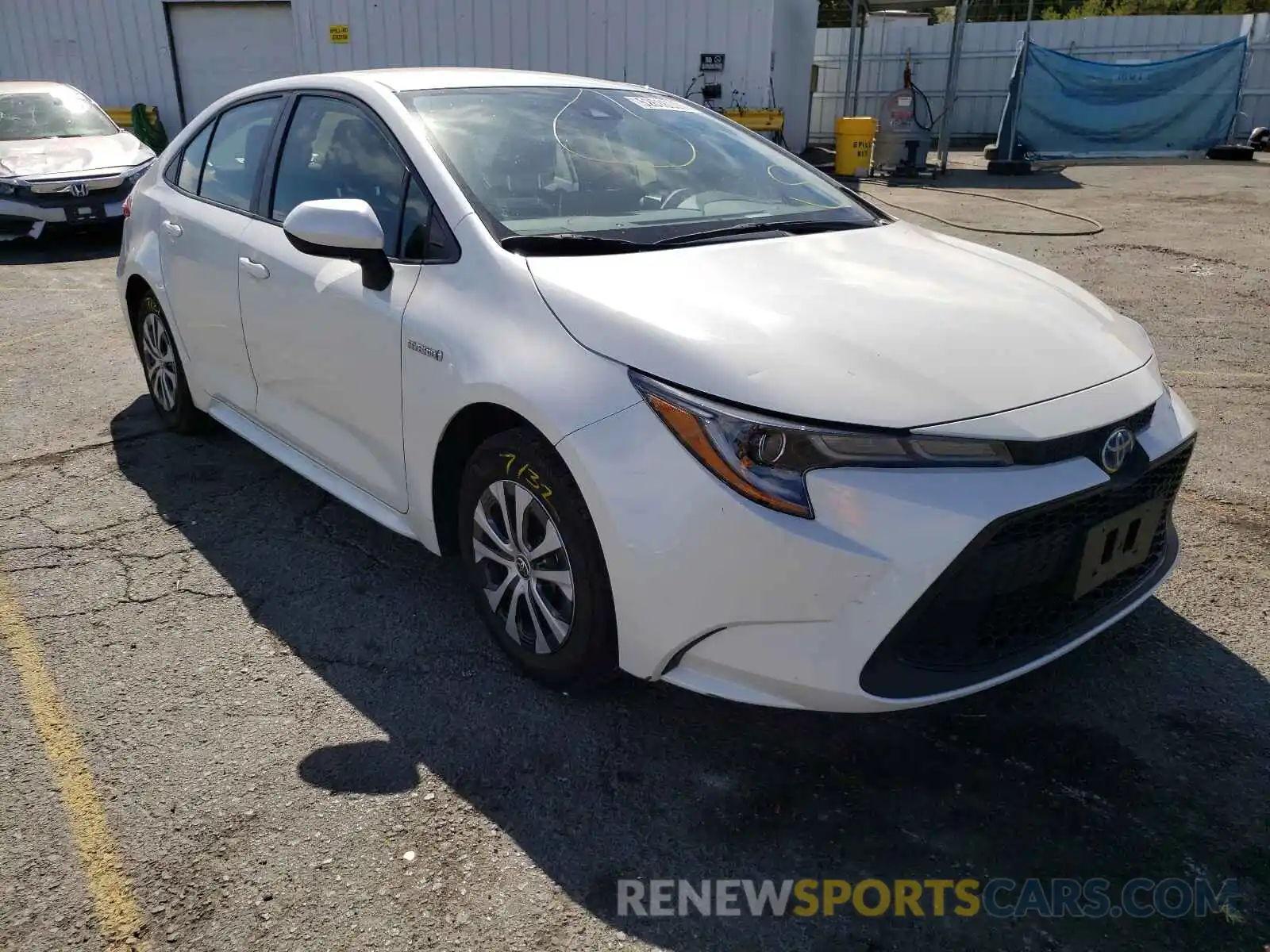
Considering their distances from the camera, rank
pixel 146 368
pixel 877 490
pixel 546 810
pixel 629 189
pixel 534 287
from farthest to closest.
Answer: pixel 146 368
pixel 629 189
pixel 534 287
pixel 546 810
pixel 877 490

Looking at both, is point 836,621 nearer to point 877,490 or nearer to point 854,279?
point 877,490

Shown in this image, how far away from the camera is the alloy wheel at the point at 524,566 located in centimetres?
259

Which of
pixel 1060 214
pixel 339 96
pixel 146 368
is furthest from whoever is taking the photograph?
pixel 1060 214

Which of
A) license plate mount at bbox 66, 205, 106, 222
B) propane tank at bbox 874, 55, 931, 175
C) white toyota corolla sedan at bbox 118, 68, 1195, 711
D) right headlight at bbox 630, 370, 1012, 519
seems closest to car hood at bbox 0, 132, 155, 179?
license plate mount at bbox 66, 205, 106, 222

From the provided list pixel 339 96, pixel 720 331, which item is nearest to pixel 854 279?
pixel 720 331

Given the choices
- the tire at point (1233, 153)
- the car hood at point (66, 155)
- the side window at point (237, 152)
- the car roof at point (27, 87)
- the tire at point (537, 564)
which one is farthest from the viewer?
the tire at point (1233, 153)

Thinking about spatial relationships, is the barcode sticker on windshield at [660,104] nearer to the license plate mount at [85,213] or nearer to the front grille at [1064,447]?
the front grille at [1064,447]

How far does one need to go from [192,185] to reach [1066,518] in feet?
12.5

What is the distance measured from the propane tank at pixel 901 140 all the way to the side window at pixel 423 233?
1393 centimetres

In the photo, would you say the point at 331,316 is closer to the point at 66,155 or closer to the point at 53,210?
the point at 53,210

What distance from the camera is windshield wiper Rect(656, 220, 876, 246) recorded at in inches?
114

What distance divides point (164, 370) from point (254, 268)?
1.42 meters

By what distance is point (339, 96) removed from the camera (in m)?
3.45

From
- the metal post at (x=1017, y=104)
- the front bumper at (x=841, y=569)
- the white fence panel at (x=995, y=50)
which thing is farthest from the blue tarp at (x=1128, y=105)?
the front bumper at (x=841, y=569)
